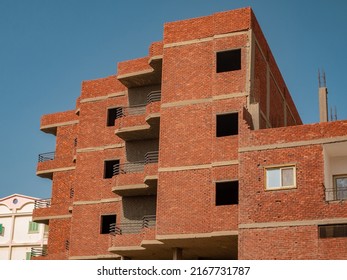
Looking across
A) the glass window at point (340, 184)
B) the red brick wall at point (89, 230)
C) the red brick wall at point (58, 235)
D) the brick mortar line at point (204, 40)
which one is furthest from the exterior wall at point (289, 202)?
the red brick wall at point (58, 235)

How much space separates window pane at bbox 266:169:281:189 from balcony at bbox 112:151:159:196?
876 cm

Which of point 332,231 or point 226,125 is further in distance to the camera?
point 226,125

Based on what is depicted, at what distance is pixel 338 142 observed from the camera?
28.7 m

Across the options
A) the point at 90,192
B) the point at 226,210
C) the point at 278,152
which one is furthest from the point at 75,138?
the point at 278,152

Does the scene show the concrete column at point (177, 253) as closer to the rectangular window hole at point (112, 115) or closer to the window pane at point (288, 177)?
the window pane at point (288, 177)

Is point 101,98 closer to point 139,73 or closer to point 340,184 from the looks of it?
point 139,73

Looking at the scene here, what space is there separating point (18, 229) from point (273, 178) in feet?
146

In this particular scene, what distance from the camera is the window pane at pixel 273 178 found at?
29234mm

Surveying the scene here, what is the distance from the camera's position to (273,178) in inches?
1157

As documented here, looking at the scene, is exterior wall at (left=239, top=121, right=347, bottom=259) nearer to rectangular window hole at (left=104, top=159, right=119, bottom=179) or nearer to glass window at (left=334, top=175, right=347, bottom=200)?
glass window at (left=334, top=175, right=347, bottom=200)

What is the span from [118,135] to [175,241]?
32.4ft

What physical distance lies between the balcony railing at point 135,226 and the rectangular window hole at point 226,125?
818 cm

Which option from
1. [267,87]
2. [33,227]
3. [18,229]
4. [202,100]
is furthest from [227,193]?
[18,229]
